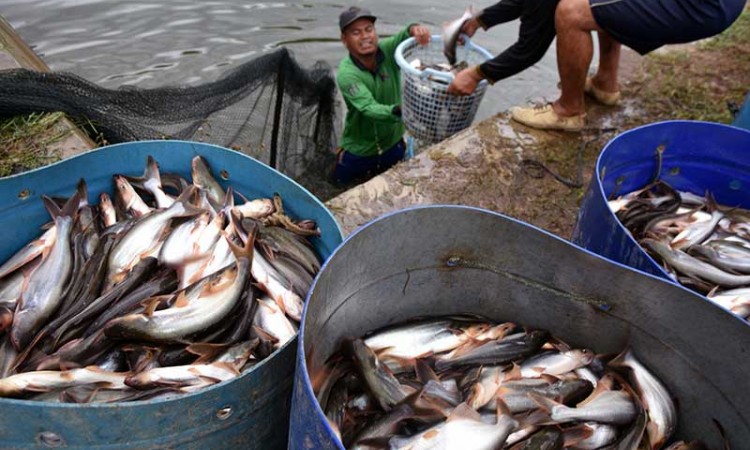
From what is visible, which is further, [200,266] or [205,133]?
[205,133]

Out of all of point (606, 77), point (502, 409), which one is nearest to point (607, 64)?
point (606, 77)

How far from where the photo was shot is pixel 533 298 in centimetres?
225

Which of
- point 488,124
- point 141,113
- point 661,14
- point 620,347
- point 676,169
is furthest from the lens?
point 488,124

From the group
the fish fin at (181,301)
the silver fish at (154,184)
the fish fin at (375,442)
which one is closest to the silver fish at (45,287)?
the silver fish at (154,184)

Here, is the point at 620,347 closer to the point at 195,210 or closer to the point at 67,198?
the point at 195,210

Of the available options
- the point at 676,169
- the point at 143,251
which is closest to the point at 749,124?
the point at 676,169

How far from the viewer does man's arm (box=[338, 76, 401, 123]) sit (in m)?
4.80

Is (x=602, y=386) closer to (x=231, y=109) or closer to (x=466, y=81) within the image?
(x=466, y=81)

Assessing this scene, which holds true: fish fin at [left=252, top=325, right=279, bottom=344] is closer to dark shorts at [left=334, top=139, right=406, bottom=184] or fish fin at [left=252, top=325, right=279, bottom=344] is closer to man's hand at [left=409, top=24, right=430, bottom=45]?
dark shorts at [left=334, top=139, right=406, bottom=184]

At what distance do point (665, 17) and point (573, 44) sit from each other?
65cm

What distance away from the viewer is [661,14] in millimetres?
3996

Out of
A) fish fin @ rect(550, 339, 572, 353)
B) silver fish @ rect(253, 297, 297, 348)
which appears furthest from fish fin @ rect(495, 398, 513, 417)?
silver fish @ rect(253, 297, 297, 348)

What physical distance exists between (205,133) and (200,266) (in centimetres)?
205

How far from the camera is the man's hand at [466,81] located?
4410mm
